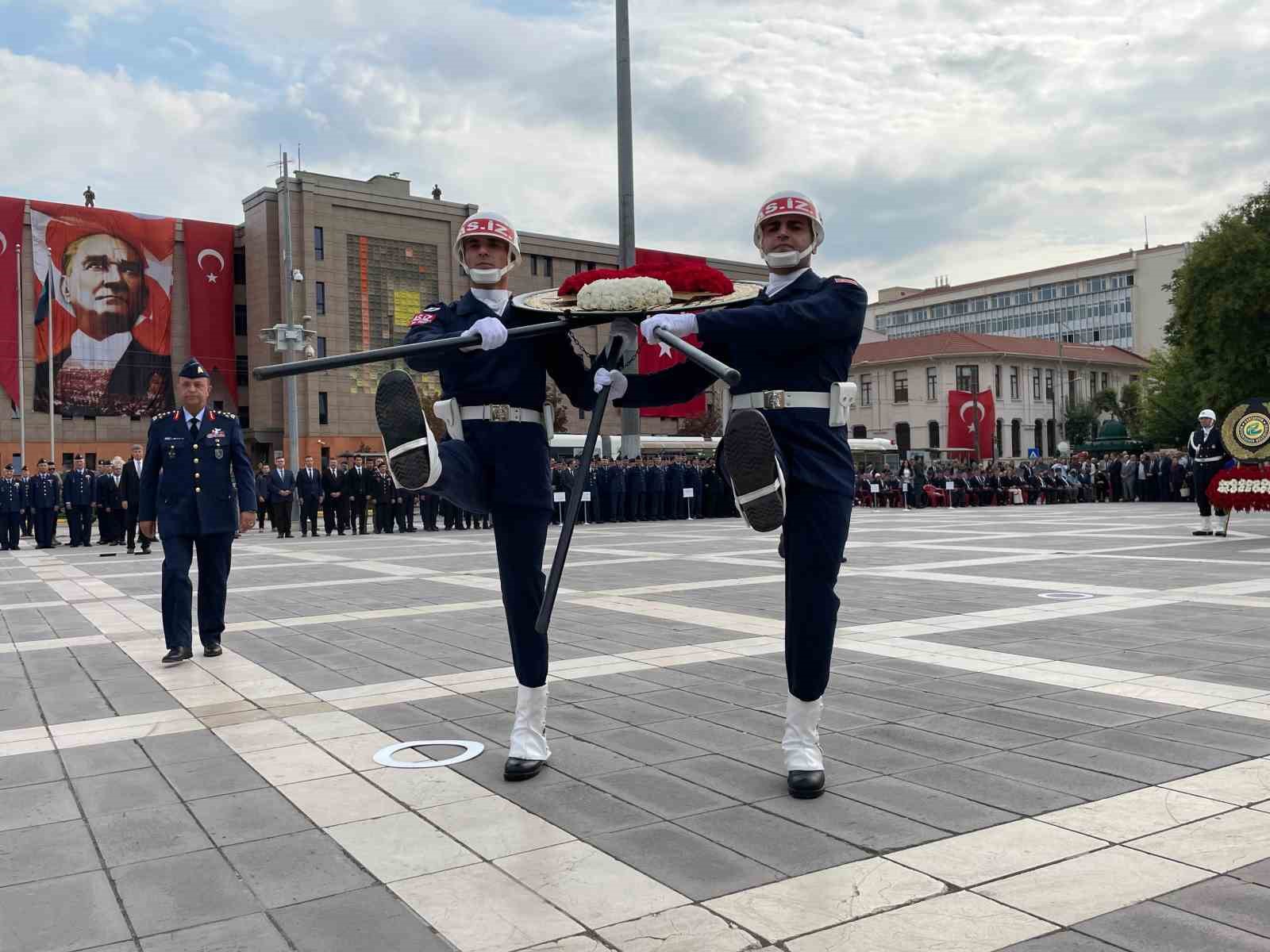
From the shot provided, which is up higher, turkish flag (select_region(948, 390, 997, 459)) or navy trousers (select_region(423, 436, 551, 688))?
turkish flag (select_region(948, 390, 997, 459))

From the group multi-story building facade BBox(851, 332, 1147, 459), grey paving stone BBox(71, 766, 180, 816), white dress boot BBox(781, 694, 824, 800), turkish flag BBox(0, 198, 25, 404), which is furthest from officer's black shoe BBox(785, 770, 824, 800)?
multi-story building facade BBox(851, 332, 1147, 459)

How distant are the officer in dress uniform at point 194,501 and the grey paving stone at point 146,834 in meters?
3.54

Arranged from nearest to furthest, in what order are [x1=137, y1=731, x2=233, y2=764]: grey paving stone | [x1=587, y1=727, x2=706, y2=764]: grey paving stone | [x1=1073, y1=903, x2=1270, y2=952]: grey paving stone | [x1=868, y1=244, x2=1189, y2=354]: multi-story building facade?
[x1=1073, y1=903, x2=1270, y2=952]: grey paving stone < [x1=587, y1=727, x2=706, y2=764]: grey paving stone < [x1=137, y1=731, x2=233, y2=764]: grey paving stone < [x1=868, y1=244, x2=1189, y2=354]: multi-story building facade

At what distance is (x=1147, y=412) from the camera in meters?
64.0

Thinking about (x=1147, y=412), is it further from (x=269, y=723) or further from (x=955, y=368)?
(x=269, y=723)

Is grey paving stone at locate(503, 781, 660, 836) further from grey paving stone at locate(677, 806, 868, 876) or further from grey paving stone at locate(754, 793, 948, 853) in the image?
grey paving stone at locate(754, 793, 948, 853)

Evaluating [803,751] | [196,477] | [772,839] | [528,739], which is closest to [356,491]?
[196,477]

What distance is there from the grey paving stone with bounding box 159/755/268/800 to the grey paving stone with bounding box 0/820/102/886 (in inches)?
17.3

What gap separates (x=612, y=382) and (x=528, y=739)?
1438mm

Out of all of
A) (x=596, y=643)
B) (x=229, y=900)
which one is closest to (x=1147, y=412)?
(x=596, y=643)

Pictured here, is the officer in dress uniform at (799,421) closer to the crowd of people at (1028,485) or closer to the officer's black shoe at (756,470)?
the officer's black shoe at (756,470)

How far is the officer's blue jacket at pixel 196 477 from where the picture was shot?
7.45 metres

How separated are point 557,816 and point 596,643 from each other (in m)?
3.67

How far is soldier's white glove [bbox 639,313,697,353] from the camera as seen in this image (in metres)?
3.80
